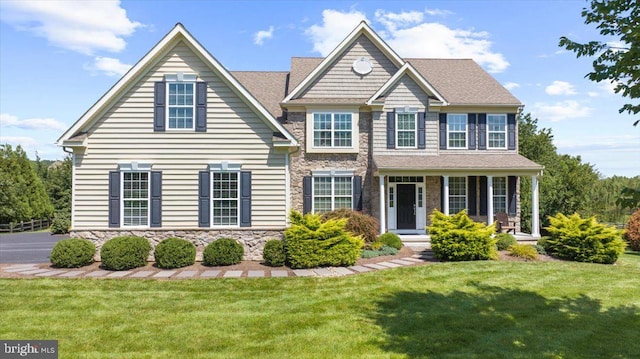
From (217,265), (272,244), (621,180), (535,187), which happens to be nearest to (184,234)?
(217,265)

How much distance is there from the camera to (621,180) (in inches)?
2112

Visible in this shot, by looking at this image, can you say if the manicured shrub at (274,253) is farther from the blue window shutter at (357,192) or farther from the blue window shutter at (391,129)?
the blue window shutter at (391,129)

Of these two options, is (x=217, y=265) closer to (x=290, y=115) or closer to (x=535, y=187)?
(x=290, y=115)

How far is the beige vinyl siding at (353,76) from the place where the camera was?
18.8 m

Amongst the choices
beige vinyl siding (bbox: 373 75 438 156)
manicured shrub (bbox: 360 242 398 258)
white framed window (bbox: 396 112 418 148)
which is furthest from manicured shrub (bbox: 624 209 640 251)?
manicured shrub (bbox: 360 242 398 258)

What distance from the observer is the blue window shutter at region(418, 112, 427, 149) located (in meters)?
18.6

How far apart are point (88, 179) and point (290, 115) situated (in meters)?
9.04

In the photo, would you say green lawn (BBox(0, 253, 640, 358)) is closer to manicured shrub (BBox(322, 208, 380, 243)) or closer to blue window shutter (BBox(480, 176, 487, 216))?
manicured shrub (BBox(322, 208, 380, 243))

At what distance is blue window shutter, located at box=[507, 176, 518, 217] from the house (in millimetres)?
53

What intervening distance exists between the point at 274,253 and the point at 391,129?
9.29 meters

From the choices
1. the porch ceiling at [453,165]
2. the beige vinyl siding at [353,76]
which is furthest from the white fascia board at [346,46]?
the porch ceiling at [453,165]

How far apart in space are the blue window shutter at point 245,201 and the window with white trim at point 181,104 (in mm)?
2715

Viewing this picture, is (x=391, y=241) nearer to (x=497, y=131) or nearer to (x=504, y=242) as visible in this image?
(x=504, y=242)

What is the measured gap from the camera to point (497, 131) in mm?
19281
